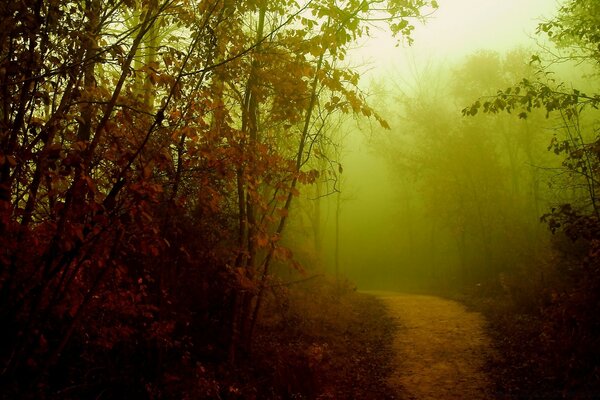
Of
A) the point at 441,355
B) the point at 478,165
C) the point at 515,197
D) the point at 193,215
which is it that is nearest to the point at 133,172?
the point at 193,215

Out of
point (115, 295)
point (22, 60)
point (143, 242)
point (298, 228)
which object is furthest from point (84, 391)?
point (298, 228)

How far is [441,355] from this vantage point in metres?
10.5

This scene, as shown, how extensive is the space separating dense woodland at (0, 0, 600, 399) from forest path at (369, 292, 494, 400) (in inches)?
20.6

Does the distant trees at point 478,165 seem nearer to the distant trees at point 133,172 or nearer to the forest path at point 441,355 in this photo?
the forest path at point 441,355

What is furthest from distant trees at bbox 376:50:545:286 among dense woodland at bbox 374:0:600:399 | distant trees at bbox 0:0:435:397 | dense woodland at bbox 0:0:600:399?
distant trees at bbox 0:0:435:397

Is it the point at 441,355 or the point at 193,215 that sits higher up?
the point at 193,215

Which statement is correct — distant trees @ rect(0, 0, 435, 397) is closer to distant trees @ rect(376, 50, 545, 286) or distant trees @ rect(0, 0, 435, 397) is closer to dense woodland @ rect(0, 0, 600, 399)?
dense woodland @ rect(0, 0, 600, 399)

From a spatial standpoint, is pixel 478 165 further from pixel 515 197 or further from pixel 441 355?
pixel 441 355

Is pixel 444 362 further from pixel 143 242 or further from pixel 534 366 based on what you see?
pixel 143 242

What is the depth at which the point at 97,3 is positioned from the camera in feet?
16.2

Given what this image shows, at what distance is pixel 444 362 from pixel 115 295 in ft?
24.8

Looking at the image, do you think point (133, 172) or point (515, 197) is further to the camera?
point (515, 197)

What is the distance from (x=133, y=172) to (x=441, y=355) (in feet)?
29.3

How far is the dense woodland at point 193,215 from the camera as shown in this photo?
4.10 m
